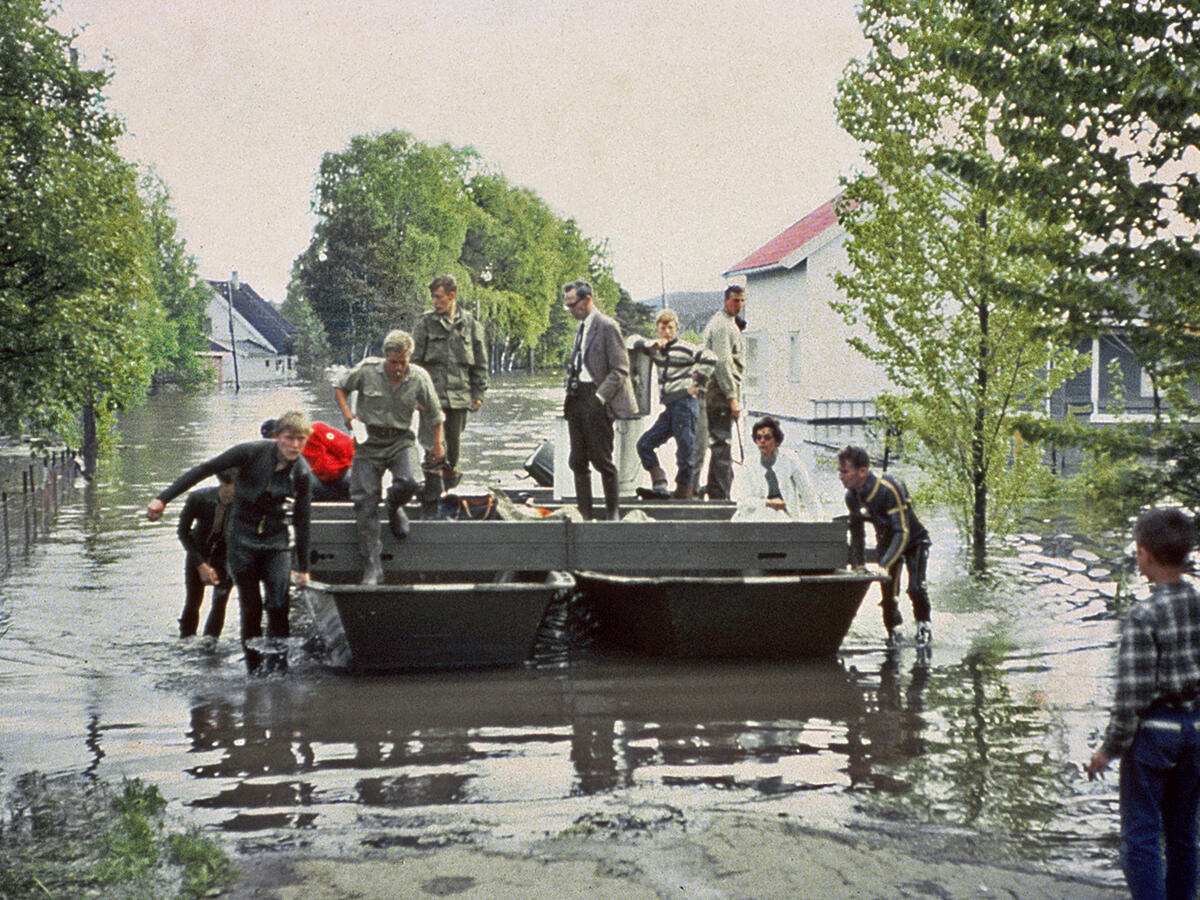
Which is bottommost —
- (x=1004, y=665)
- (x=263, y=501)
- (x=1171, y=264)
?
(x=1004, y=665)

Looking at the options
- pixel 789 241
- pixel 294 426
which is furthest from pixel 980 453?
pixel 789 241

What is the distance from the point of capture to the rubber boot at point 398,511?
9.95 meters

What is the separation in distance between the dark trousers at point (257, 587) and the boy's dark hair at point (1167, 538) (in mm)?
6226

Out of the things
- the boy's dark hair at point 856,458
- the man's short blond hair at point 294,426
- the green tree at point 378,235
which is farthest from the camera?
the green tree at point 378,235

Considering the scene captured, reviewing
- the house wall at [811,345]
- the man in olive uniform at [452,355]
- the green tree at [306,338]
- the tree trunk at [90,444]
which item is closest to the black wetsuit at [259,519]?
→ the man in olive uniform at [452,355]

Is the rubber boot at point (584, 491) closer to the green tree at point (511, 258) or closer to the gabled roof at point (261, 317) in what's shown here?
the green tree at point (511, 258)

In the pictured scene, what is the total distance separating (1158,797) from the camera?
4.52 metres

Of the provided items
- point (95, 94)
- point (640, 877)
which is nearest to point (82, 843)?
point (640, 877)

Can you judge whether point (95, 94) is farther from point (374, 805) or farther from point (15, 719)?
point (374, 805)

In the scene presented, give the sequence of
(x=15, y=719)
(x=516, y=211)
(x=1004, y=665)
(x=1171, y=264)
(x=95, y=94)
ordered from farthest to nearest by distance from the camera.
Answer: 1. (x=516, y=211)
2. (x=95, y=94)
3. (x=1004, y=665)
4. (x=15, y=719)
5. (x=1171, y=264)

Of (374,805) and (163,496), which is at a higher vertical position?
(163,496)

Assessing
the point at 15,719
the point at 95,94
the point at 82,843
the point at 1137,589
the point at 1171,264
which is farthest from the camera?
the point at 95,94

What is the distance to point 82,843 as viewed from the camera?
5684 mm

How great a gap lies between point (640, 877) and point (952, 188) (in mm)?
10343
